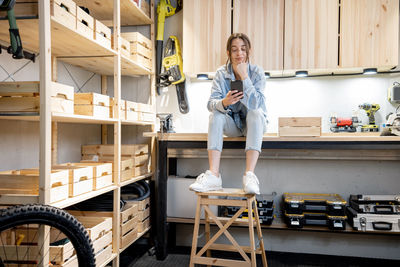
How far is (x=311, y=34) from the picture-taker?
2551 mm

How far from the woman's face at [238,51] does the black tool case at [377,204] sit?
4.45 feet

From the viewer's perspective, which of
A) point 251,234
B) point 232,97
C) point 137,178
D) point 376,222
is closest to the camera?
point 251,234

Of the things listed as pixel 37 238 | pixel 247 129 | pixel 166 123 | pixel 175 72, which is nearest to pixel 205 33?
pixel 175 72

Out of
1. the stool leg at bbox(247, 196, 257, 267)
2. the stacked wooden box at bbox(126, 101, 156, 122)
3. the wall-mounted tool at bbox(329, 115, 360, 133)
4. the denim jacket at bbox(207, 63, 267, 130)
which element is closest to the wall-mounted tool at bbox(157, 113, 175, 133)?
the stacked wooden box at bbox(126, 101, 156, 122)

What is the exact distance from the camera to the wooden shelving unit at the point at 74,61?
1398mm

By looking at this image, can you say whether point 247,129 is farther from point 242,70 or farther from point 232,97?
point 242,70

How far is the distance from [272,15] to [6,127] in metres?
2.05

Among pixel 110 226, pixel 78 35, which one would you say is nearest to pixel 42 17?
pixel 78 35

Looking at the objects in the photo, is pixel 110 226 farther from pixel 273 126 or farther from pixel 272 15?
pixel 272 15

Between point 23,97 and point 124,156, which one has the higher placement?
point 23,97

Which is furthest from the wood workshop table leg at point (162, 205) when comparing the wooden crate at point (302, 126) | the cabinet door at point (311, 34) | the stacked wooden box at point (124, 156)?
the cabinet door at point (311, 34)

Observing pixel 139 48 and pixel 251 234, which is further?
pixel 139 48

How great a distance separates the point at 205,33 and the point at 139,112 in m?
0.86

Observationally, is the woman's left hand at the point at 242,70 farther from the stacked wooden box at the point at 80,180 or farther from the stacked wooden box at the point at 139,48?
the stacked wooden box at the point at 80,180
